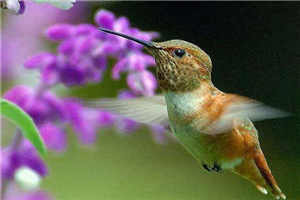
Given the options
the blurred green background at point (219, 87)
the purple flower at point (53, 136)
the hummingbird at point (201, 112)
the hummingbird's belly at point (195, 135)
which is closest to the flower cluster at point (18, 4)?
the hummingbird at point (201, 112)

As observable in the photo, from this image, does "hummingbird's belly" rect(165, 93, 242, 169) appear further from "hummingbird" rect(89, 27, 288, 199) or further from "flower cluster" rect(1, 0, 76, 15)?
"flower cluster" rect(1, 0, 76, 15)

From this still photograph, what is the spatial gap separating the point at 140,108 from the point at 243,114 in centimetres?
14

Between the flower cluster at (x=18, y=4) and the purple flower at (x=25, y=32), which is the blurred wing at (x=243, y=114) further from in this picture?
the purple flower at (x=25, y=32)

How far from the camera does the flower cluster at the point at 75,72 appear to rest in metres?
0.85

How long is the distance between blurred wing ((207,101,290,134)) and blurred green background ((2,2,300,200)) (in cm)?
5

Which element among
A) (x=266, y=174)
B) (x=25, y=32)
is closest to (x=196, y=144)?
(x=266, y=174)

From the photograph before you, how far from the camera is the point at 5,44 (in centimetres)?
111

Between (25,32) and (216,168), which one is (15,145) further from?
(25,32)

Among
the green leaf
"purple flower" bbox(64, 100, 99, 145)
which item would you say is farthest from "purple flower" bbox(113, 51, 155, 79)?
the green leaf

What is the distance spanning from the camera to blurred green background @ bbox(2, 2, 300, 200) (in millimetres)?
1042

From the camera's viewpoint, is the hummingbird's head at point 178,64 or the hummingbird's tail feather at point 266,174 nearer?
the hummingbird's head at point 178,64

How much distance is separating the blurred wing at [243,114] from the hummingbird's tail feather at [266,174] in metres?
0.07

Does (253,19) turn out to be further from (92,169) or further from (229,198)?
(92,169)

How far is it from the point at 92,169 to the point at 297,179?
83 centimetres
